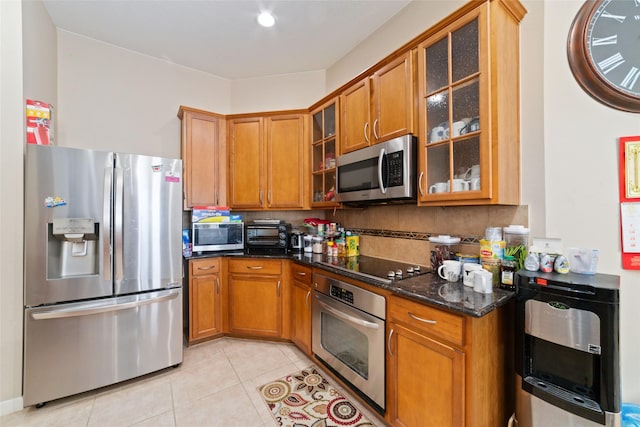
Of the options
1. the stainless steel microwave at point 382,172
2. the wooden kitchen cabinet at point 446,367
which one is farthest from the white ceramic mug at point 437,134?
the wooden kitchen cabinet at point 446,367

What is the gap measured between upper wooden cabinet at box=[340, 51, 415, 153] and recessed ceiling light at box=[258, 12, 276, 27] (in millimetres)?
891

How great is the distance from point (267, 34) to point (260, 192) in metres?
1.55

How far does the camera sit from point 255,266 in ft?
8.63

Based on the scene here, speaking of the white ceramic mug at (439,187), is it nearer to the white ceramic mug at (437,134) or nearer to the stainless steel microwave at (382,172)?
the stainless steel microwave at (382,172)

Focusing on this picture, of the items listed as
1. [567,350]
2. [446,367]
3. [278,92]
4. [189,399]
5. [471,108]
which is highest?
[278,92]

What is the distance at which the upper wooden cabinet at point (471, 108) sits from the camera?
1.42 m

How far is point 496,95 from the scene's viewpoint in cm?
141

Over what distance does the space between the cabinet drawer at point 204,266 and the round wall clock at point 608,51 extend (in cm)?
299

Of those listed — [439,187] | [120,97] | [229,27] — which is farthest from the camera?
[120,97]

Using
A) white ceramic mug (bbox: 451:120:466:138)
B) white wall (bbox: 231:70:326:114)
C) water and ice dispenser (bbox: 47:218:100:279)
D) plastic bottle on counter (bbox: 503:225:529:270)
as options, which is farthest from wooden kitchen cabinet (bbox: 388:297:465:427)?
white wall (bbox: 231:70:326:114)

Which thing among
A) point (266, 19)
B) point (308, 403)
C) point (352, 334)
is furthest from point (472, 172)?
point (266, 19)

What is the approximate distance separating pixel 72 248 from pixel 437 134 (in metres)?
2.63

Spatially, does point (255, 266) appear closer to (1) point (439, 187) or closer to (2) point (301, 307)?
(2) point (301, 307)

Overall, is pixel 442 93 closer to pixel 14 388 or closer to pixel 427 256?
pixel 427 256
